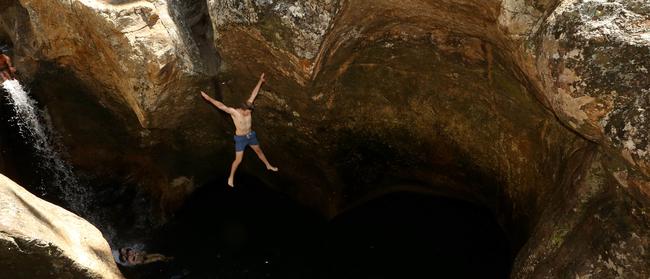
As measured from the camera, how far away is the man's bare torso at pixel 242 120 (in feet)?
29.1

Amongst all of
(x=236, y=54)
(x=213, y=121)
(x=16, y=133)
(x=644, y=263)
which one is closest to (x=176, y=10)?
(x=236, y=54)

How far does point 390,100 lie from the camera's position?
9508mm

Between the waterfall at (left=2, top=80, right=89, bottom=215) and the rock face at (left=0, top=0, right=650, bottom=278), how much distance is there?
32 centimetres

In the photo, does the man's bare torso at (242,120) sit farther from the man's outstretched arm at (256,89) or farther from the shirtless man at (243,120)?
the man's outstretched arm at (256,89)

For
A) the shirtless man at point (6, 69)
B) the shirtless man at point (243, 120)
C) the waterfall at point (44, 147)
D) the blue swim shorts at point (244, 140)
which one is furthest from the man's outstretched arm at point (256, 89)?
the shirtless man at point (6, 69)

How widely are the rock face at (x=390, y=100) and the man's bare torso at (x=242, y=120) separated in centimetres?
62

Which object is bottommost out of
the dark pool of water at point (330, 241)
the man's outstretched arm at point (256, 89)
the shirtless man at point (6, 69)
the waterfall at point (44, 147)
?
the dark pool of water at point (330, 241)

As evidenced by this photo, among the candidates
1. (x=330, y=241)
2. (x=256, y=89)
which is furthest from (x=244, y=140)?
(x=330, y=241)

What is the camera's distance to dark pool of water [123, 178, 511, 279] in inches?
374

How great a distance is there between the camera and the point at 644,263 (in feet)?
18.0

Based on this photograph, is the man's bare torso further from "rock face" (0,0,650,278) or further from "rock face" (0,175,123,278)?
"rock face" (0,175,123,278)

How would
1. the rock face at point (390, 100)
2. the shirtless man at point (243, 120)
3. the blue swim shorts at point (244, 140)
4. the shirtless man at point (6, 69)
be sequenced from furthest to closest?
the shirtless man at point (6, 69), the blue swim shorts at point (244, 140), the shirtless man at point (243, 120), the rock face at point (390, 100)

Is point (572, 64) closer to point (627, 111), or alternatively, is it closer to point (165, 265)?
point (627, 111)

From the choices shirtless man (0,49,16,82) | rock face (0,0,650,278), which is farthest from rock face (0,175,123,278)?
shirtless man (0,49,16,82)
